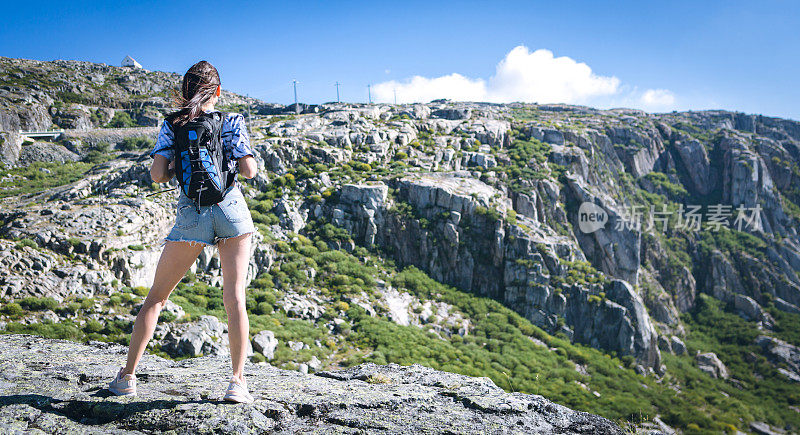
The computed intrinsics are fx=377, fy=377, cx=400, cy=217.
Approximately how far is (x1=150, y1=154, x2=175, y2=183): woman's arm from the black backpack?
0.11m

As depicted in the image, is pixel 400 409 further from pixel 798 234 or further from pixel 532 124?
pixel 798 234

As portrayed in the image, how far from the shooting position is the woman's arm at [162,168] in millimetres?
3170

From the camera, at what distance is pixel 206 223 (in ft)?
10.4

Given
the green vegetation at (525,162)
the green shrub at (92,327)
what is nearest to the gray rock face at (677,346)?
the green vegetation at (525,162)

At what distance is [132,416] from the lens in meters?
3.05

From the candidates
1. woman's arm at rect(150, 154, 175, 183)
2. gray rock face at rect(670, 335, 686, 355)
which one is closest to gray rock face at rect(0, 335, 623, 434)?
woman's arm at rect(150, 154, 175, 183)

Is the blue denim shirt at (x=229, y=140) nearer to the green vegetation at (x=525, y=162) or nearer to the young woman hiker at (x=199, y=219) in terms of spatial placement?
the young woman hiker at (x=199, y=219)

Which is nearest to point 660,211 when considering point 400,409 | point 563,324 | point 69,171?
point 563,324

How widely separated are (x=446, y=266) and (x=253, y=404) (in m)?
32.2

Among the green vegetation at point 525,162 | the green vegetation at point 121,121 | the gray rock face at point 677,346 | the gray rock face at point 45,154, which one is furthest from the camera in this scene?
the green vegetation at point 121,121

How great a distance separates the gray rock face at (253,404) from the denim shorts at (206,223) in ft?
4.81

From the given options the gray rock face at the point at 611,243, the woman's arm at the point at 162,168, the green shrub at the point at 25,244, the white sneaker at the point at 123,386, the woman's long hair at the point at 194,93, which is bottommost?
the gray rock face at the point at 611,243

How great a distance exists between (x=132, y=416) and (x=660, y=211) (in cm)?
8162

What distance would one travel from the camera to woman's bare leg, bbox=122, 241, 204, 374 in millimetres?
3234
